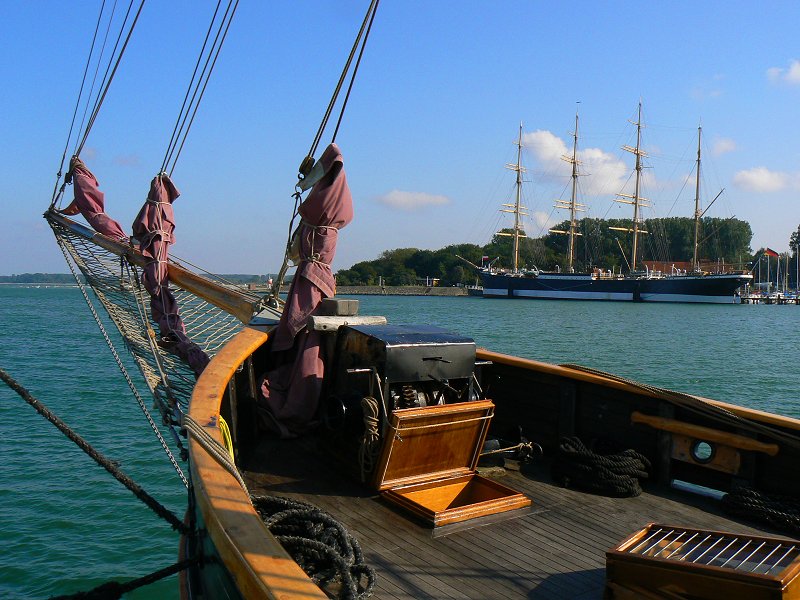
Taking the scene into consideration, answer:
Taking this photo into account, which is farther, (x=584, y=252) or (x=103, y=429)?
(x=584, y=252)

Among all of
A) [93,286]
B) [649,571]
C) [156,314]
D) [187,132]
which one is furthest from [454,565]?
[187,132]

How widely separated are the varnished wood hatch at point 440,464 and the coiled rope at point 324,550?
2.70 ft

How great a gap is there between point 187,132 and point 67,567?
5.74 metres

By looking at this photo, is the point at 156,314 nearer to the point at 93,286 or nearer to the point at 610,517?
the point at 93,286

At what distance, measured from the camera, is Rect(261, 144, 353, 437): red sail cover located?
207 inches

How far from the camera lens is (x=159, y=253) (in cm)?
859

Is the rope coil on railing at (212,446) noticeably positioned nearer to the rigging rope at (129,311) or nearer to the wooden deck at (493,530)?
the wooden deck at (493,530)

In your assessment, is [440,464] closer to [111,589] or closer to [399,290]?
[111,589]

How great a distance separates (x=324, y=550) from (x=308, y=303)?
8.62ft

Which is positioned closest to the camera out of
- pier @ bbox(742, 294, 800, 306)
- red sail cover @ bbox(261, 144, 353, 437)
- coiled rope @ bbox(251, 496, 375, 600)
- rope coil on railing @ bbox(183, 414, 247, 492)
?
rope coil on railing @ bbox(183, 414, 247, 492)

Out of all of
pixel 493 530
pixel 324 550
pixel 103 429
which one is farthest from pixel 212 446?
pixel 103 429

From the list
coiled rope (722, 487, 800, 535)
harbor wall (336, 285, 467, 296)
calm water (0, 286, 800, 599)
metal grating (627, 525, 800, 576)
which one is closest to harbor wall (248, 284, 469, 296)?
harbor wall (336, 285, 467, 296)

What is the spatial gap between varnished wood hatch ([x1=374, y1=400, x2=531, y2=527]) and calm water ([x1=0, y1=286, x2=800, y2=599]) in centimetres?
365

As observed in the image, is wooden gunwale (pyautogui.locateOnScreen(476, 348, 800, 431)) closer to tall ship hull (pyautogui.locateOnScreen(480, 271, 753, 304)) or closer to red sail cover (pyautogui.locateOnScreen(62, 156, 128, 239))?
red sail cover (pyautogui.locateOnScreen(62, 156, 128, 239))
